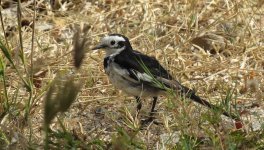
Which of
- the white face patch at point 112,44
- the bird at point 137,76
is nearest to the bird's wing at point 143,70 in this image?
the bird at point 137,76

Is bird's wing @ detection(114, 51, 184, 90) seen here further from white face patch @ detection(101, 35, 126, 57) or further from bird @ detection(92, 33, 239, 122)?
white face patch @ detection(101, 35, 126, 57)

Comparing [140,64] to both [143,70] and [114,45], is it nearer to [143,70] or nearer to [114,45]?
[143,70]

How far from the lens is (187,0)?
6000 mm

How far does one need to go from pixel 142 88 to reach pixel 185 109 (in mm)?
1077

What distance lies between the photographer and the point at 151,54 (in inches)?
208

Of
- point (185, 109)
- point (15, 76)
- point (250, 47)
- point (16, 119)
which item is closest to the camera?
point (185, 109)

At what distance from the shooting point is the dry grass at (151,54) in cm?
352

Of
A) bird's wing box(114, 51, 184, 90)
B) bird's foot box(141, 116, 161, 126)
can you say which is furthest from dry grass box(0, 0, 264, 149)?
bird's wing box(114, 51, 184, 90)

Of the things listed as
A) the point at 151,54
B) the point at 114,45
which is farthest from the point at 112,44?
the point at 151,54

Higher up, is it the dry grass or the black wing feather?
the black wing feather

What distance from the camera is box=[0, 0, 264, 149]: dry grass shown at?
3.52 m

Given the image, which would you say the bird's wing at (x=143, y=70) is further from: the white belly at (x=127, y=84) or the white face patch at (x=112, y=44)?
the white face patch at (x=112, y=44)

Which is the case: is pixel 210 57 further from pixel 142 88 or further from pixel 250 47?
pixel 142 88

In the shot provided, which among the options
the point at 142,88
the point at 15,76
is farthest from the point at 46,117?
the point at 15,76
